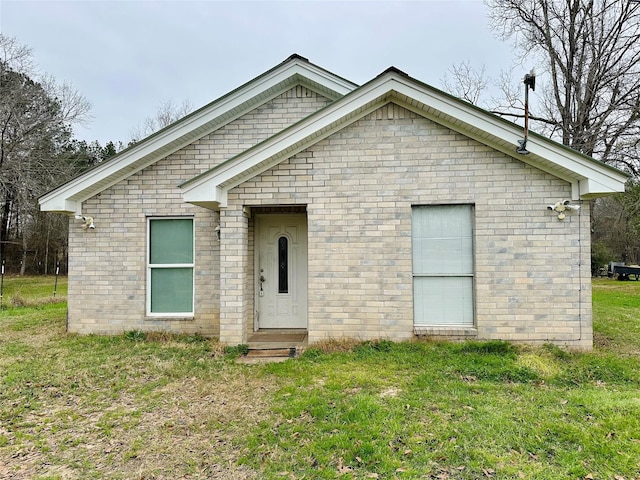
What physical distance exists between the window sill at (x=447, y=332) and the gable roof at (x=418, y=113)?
Answer: 109 inches

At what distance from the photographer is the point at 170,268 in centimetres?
785

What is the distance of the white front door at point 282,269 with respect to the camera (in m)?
8.11

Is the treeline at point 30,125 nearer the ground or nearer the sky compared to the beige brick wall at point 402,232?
nearer the sky

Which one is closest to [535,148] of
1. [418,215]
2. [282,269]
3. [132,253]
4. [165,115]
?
[418,215]

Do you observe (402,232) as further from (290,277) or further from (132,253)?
(132,253)

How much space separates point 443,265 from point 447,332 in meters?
1.12

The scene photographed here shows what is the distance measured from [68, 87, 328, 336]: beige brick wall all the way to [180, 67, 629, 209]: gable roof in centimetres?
151

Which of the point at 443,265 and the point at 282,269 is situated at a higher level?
the point at 443,265

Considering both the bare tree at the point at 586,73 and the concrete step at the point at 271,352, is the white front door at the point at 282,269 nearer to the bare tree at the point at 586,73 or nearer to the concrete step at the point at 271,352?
the concrete step at the point at 271,352

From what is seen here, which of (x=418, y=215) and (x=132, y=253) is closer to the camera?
(x=418, y=215)

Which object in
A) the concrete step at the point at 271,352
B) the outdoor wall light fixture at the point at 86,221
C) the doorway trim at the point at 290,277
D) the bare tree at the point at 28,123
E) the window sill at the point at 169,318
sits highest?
the bare tree at the point at 28,123

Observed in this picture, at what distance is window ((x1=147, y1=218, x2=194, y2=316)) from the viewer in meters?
7.80

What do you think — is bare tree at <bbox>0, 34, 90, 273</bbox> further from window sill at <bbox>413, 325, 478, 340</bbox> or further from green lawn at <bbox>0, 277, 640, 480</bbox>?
window sill at <bbox>413, 325, 478, 340</bbox>

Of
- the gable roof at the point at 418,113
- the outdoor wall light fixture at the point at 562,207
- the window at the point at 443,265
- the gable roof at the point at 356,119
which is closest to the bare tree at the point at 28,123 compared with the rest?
the gable roof at the point at 356,119
